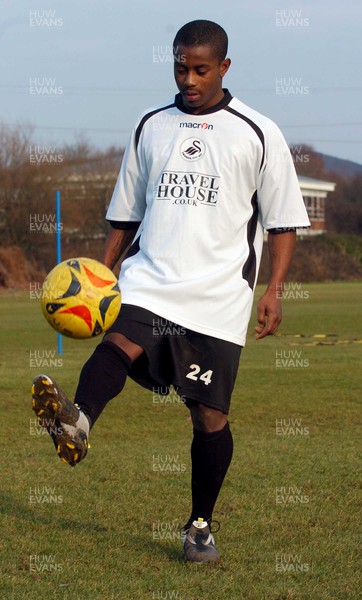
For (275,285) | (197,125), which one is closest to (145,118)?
(197,125)

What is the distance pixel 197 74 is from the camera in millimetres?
4883

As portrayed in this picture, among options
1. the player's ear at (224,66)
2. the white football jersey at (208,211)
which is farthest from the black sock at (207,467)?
the player's ear at (224,66)

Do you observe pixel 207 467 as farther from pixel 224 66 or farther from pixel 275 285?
pixel 224 66

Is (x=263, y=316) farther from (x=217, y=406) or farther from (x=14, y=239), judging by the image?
(x=14, y=239)

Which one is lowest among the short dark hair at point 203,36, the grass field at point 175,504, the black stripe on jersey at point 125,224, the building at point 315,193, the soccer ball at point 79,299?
the building at point 315,193

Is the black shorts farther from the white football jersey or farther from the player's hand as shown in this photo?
the player's hand

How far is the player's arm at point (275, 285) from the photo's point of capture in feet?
16.4

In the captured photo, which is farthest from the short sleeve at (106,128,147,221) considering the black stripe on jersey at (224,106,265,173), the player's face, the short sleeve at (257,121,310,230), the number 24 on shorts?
the number 24 on shorts

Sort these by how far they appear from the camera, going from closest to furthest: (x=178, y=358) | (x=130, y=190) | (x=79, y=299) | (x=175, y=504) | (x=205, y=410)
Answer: (x=79, y=299) < (x=178, y=358) < (x=205, y=410) < (x=130, y=190) < (x=175, y=504)

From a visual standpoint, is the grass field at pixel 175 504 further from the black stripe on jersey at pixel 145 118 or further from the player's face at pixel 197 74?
the player's face at pixel 197 74

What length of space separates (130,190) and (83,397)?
116 centimetres

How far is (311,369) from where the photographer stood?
14594 mm

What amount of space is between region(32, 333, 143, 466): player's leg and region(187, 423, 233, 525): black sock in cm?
58

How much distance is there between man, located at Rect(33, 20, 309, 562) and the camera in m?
4.81
